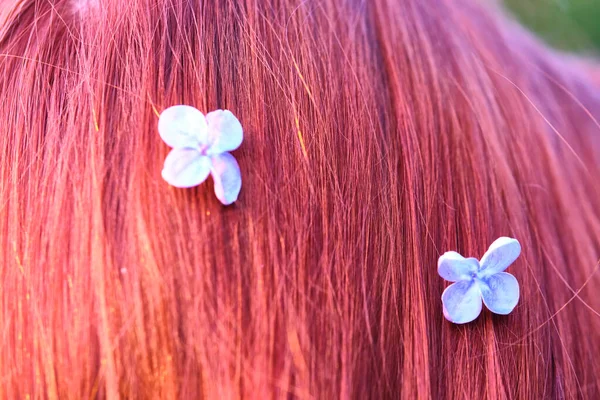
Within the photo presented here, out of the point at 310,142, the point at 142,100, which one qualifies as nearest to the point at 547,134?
the point at 310,142

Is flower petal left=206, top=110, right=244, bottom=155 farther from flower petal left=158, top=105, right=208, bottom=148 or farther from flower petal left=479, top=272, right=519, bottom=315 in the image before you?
flower petal left=479, top=272, right=519, bottom=315

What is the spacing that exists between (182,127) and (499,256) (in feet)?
1.21

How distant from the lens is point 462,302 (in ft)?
1.65

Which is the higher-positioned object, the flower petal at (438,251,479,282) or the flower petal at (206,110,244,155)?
the flower petal at (206,110,244,155)

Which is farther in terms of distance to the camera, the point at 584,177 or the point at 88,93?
the point at 584,177

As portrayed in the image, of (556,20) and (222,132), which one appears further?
(556,20)

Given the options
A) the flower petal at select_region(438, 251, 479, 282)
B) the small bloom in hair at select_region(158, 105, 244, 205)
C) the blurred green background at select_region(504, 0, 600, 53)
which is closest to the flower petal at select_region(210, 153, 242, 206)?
the small bloom in hair at select_region(158, 105, 244, 205)

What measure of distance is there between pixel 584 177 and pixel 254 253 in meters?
0.54

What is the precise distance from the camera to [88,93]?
1.63 feet

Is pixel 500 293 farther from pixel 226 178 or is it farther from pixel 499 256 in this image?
pixel 226 178

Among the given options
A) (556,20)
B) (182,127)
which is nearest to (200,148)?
(182,127)

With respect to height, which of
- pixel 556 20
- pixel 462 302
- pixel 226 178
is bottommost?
pixel 462 302

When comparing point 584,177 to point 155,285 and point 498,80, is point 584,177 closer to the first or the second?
point 498,80

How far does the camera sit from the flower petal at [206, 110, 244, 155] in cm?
46
